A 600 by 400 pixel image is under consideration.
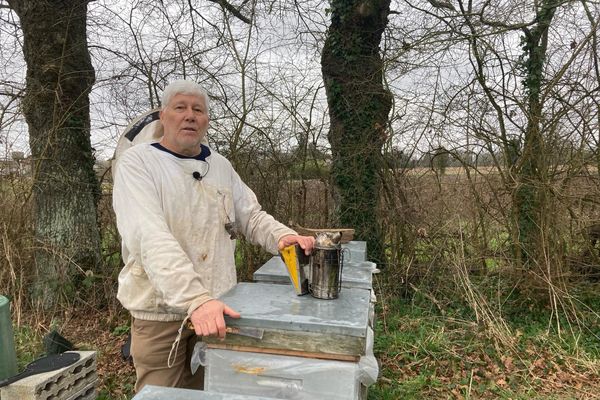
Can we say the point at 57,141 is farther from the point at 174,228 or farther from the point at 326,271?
the point at 326,271

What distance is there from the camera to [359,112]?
5348 millimetres

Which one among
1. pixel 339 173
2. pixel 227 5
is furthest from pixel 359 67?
pixel 227 5

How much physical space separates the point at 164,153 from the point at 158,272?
70 cm

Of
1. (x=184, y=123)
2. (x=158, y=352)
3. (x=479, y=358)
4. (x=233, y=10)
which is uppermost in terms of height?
(x=233, y=10)

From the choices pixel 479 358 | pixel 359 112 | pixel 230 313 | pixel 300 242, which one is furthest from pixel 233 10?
pixel 230 313

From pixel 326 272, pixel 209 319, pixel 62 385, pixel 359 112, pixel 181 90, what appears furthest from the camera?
pixel 359 112

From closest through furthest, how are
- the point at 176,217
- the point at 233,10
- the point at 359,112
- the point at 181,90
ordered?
the point at 176,217, the point at 181,90, the point at 359,112, the point at 233,10

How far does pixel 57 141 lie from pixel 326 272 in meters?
4.02

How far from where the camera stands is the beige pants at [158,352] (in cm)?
221

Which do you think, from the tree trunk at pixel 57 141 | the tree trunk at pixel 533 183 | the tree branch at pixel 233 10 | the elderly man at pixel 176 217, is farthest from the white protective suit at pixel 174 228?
the tree branch at pixel 233 10

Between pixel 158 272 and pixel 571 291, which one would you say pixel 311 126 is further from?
pixel 158 272

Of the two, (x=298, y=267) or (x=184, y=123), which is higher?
(x=184, y=123)

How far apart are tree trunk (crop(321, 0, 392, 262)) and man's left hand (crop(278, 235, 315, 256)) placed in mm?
3141

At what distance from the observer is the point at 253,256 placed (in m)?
5.37
